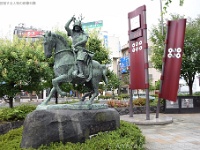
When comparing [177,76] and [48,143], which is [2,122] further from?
[177,76]

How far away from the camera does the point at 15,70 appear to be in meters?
11.7

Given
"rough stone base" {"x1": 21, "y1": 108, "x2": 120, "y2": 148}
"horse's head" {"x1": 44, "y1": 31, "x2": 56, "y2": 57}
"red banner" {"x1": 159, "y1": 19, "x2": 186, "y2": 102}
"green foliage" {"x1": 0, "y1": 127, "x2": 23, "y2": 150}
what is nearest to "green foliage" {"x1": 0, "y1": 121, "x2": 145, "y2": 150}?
"green foliage" {"x1": 0, "y1": 127, "x2": 23, "y2": 150}

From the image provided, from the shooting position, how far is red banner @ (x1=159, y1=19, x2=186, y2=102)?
40.8ft

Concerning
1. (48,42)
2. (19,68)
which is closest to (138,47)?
(19,68)

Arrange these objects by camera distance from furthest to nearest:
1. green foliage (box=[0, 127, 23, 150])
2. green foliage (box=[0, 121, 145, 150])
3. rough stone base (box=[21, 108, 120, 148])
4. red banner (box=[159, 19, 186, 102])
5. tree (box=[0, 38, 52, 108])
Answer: red banner (box=[159, 19, 186, 102])
tree (box=[0, 38, 52, 108])
green foliage (box=[0, 127, 23, 150])
rough stone base (box=[21, 108, 120, 148])
green foliage (box=[0, 121, 145, 150])

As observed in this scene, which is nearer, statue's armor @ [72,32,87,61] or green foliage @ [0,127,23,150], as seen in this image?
green foliage @ [0,127,23,150]

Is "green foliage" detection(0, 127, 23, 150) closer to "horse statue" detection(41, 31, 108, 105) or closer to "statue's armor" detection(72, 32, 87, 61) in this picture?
"horse statue" detection(41, 31, 108, 105)

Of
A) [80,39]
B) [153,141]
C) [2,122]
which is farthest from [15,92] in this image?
[153,141]

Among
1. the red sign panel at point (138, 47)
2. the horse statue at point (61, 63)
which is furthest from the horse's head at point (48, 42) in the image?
the red sign panel at point (138, 47)

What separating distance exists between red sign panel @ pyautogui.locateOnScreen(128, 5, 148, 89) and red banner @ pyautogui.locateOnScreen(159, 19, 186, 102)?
132cm

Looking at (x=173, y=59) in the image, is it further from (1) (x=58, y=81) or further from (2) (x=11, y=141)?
(2) (x=11, y=141)

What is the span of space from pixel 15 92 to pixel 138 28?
7.73 m

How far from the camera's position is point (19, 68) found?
38.2ft

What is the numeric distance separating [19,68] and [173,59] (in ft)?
27.4
